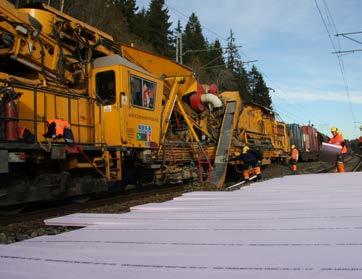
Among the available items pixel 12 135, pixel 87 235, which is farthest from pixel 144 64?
pixel 87 235

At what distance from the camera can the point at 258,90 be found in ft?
296

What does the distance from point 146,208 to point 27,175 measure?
4.51m

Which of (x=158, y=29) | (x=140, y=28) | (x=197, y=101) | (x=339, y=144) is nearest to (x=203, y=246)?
(x=197, y=101)

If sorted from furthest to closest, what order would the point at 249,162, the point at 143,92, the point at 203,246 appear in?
1. the point at 249,162
2. the point at 143,92
3. the point at 203,246

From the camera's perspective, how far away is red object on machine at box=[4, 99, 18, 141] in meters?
8.82

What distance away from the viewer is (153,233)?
438 centimetres

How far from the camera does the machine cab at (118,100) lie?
1188 cm

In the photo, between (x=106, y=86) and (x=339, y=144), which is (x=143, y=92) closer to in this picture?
(x=106, y=86)

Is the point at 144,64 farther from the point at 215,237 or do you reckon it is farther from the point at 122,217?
the point at 215,237

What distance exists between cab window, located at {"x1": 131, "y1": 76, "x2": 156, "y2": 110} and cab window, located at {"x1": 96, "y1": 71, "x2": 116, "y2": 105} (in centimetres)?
62

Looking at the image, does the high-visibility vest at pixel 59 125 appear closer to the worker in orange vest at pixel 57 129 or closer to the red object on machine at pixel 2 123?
the worker in orange vest at pixel 57 129

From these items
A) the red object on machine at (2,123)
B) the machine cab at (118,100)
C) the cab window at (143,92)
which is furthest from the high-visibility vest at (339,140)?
the red object on machine at (2,123)

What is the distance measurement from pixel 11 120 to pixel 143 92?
464cm

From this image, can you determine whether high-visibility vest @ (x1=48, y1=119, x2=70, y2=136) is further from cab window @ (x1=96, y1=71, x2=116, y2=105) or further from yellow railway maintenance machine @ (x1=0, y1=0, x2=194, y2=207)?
cab window @ (x1=96, y1=71, x2=116, y2=105)
